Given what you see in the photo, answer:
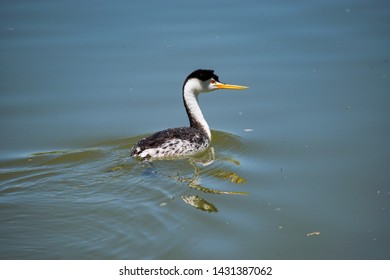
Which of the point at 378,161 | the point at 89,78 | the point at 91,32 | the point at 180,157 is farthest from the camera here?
the point at 91,32

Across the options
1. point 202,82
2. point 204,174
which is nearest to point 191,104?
point 202,82

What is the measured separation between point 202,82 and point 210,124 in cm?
71

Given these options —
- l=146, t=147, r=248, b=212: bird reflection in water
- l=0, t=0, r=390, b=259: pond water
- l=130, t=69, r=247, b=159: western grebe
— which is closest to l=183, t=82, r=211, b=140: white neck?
l=130, t=69, r=247, b=159: western grebe

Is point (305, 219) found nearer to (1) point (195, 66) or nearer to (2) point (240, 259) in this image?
(2) point (240, 259)

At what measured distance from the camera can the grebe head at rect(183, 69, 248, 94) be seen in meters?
9.44

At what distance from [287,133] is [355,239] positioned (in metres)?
3.04

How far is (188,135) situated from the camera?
8.77m

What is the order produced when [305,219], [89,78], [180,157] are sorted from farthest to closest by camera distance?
[89,78]
[180,157]
[305,219]

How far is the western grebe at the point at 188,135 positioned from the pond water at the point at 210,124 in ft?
0.60

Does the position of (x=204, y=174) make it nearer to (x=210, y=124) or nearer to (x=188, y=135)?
(x=188, y=135)

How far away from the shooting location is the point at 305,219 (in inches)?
266

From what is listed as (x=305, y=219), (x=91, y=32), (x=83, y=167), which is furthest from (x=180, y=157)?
(x=91, y=32)

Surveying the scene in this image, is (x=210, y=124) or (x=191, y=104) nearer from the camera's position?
(x=191, y=104)

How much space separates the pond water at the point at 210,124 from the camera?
6.46 m
